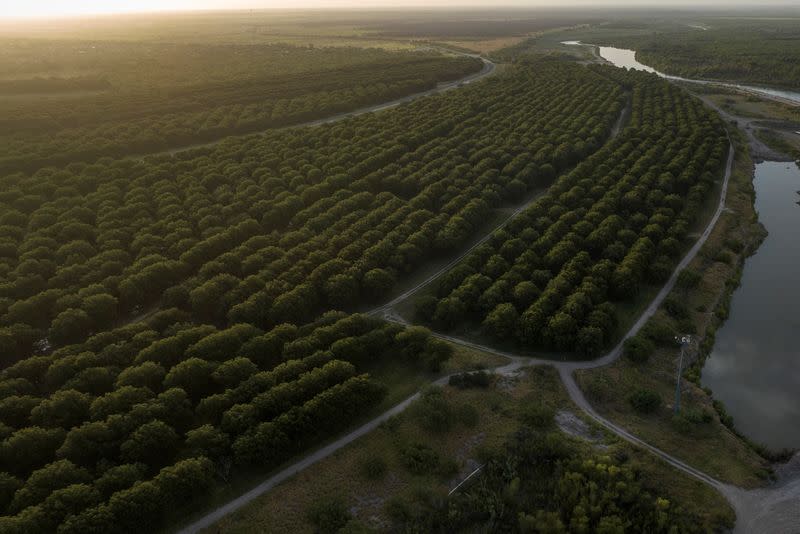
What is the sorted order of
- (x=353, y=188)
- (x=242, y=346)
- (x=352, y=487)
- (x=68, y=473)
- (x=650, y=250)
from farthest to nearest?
(x=353, y=188) → (x=650, y=250) → (x=242, y=346) → (x=352, y=487) → (x=68, y=473)

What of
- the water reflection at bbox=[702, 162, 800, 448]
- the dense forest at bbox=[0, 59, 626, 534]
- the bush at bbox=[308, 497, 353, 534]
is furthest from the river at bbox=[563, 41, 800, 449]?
the bush at bbox=[308, 497, 353, 534]

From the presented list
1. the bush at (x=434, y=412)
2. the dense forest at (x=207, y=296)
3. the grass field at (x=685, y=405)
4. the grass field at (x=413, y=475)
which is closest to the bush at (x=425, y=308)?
the dense forest at (x=207, y=296)

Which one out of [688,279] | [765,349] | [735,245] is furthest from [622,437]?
[735,245]

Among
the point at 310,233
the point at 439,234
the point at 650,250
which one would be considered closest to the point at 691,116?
the point at 650,250

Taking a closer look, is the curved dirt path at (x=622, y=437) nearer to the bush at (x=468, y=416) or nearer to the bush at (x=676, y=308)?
the bush at (x=676, y=308)

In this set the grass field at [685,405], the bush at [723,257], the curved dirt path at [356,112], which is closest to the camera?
the grass field at [685,405]

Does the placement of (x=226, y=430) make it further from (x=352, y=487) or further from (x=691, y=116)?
(x=691, y=116)
